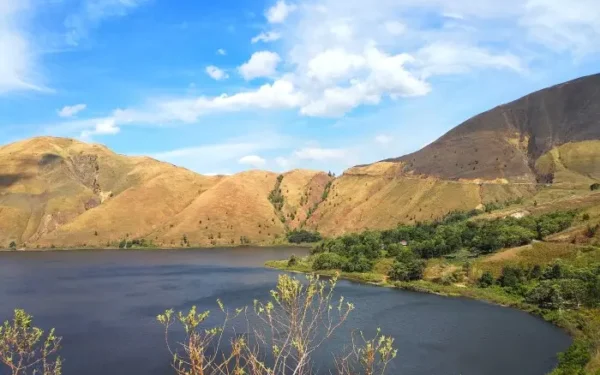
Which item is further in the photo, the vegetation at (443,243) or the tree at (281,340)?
the vegetation at (443,243)

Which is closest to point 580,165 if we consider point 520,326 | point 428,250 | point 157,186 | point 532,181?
point 532,181

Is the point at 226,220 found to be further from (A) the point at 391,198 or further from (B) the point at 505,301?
(B) the point at 505,301

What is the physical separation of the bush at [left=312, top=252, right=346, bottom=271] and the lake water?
28.8 feet

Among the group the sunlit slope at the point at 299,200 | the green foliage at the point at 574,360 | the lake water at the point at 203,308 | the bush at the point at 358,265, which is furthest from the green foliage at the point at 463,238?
the sunlit slope at the point at 299,200

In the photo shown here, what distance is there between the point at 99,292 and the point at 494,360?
57.1m

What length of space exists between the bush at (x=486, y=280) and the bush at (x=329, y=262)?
26.6 meters

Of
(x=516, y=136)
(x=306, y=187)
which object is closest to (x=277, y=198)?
(x=306, y=187)

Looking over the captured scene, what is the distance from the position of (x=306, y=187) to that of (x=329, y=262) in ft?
357

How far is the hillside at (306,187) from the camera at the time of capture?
14400 cm

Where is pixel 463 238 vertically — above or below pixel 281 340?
below

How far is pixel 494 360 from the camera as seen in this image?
40.5m

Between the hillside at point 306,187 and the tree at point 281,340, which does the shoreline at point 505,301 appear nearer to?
the tree at point 281,340

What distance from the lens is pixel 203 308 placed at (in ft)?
195

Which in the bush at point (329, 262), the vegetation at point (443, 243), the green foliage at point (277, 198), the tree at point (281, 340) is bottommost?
the bush at point (329, 262)
